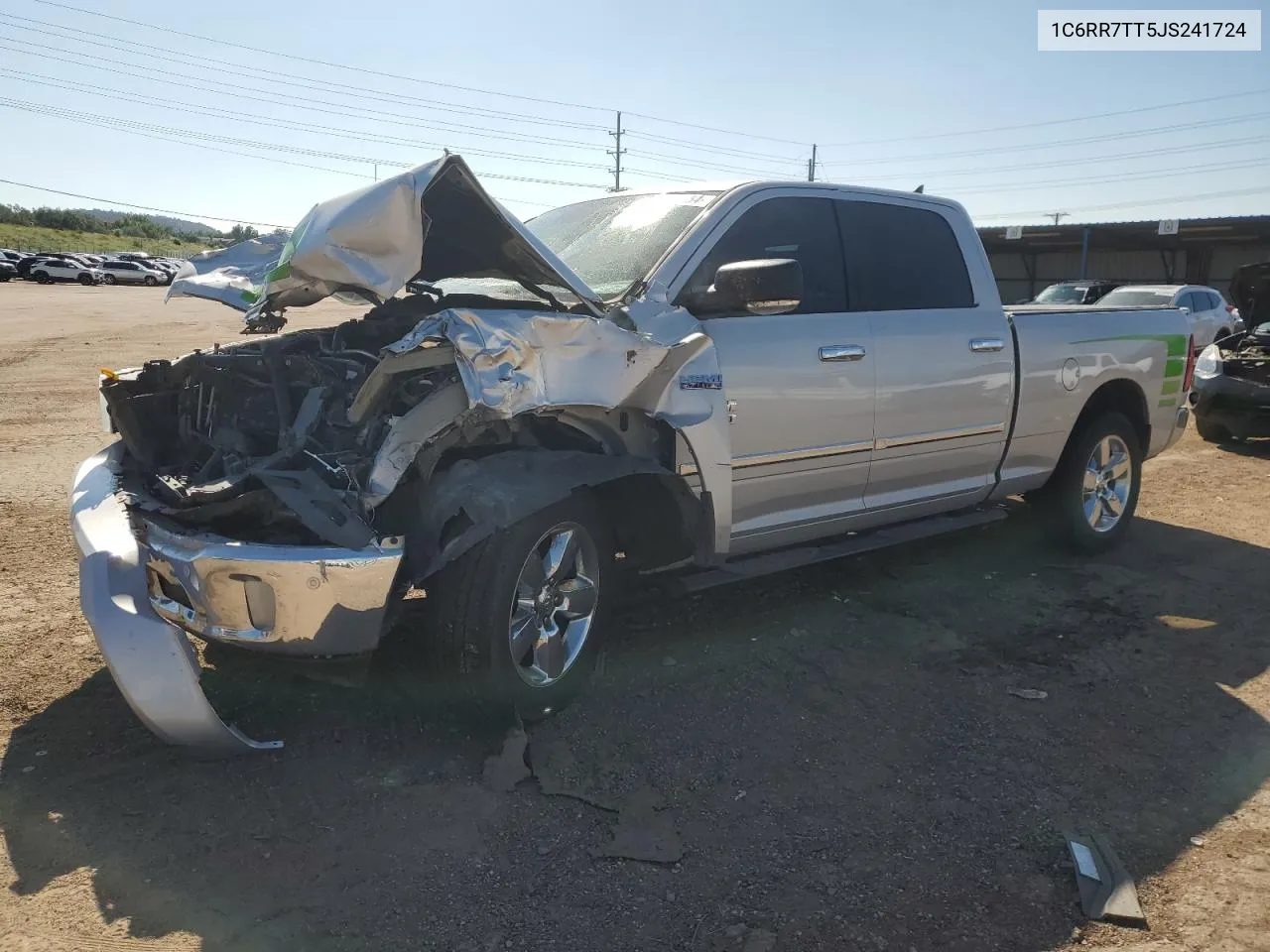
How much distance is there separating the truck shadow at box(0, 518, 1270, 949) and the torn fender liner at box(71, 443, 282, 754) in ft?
0.91

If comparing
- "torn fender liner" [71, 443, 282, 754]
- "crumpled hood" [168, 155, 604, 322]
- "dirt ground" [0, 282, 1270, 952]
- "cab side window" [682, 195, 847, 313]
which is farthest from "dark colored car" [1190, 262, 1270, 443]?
"torn fender liner" [71, 443, 282, 754]

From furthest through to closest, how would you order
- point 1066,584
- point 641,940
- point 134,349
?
1. point 134,349
2. point 1066,584
3. point 641,940

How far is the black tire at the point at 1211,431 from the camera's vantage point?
34.3 ft

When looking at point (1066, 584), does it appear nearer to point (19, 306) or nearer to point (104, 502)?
point (104, 502)

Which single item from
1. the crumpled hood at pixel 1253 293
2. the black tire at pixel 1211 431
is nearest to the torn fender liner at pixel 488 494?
the black tire at pixel 1211 431

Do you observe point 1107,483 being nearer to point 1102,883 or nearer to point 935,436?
point 935,436

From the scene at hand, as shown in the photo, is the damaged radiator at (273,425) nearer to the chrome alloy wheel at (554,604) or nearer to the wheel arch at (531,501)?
the wheel arch at (531,501)

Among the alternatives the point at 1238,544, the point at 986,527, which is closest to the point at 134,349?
the point at 986,527

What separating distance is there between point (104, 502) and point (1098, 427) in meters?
5.30

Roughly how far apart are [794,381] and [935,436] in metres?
1.12

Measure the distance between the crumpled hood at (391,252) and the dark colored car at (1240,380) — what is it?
Answer: 9057mm

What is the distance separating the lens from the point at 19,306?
3031 cm

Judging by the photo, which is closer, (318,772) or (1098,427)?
(318,772)

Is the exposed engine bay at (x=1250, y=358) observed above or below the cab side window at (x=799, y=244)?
below
